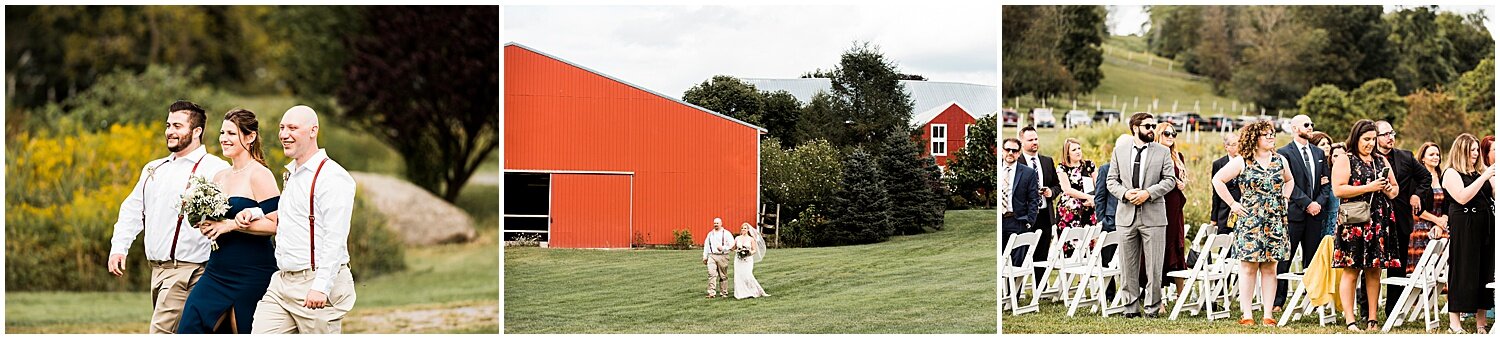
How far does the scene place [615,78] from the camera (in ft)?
27.0

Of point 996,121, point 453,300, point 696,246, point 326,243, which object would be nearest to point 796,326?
point 696,246

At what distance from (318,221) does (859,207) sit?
3471 mm

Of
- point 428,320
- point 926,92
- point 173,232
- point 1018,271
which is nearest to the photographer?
point 173,232

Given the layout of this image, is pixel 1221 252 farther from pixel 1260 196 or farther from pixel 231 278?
pixel 231 278

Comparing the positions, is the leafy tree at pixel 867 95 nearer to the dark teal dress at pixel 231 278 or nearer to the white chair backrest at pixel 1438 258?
the white chair backrest at pixel 1438 258

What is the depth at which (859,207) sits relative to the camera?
27.6 feet

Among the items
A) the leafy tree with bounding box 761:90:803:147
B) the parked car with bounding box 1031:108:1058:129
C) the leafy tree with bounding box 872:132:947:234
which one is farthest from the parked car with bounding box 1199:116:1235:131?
the leafy tree with bounding box 761:90:803:147

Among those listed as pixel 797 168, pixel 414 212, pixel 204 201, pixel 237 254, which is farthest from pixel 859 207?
pixel 414 212

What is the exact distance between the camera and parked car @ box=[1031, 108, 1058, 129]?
478 inches

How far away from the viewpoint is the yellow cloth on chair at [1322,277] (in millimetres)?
8086

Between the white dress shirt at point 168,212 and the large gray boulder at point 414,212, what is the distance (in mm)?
6010

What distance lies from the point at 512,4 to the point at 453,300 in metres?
5.16

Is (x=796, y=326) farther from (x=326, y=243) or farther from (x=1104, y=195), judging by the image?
(x=326, y=243)

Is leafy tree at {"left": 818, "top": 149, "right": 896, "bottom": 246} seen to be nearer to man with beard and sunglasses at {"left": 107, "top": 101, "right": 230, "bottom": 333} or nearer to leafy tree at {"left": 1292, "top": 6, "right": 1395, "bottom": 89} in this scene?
man with beard and sunglasses at {"left": 107, "top": 101, "right": 230, "bottom": 333}
